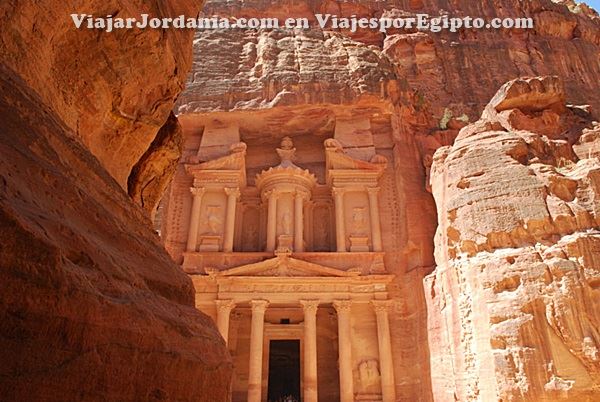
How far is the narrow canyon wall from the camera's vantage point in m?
1.46

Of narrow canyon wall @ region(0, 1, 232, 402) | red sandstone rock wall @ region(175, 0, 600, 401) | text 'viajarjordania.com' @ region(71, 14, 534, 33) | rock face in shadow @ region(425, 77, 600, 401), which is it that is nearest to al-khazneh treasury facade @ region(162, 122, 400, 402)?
red sandstone rock wall @ region(175, 0, 600, 401)

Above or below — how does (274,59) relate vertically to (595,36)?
below

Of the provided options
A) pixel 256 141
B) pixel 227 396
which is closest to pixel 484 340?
pixel 227 396

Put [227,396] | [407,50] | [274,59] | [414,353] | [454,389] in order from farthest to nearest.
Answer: [407,50], [274,59], [414,353], [454,389], [227,396]

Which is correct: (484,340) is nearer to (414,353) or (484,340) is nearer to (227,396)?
(414,353)

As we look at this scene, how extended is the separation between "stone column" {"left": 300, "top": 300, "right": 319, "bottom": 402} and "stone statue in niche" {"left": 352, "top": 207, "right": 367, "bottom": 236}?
11.6 ft

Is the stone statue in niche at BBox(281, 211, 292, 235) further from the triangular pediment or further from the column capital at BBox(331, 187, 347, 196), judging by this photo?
the column capital at BBox(331, 187, 347, 196)

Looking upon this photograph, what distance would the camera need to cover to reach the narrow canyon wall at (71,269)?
1.46m

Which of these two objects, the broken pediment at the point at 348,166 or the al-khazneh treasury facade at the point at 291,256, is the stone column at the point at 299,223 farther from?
the broken pediment at the point at 348,166

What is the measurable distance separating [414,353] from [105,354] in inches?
602

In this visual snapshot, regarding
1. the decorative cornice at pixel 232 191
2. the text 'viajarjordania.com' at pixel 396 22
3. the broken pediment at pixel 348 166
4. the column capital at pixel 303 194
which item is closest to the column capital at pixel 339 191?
the broken pediment at pixel 348 166

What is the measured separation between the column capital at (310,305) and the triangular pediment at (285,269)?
3.22ft

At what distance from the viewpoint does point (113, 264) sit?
2035 millimetres

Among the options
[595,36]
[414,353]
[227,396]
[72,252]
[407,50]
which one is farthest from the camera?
[595,36]
